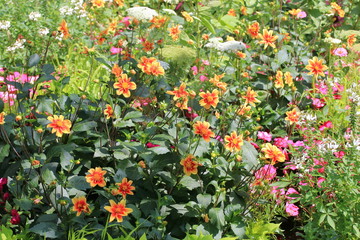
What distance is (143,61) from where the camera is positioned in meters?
2.37

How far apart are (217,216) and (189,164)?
0.93ft

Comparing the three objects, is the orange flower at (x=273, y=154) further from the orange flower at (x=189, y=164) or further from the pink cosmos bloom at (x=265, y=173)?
the pink cosmos bloom at (x=265, y=173)

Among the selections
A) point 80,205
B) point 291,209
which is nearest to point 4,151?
point 80,205

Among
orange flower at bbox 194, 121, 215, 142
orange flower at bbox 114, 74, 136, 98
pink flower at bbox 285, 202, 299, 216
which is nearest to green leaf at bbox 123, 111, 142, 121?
orange flower at bbox 114, 74, 136, 98

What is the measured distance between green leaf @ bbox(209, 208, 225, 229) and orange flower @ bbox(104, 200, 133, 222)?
14.7 inches

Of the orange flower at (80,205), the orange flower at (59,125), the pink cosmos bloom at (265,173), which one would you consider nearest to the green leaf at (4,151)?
the orange flower at (59,125)

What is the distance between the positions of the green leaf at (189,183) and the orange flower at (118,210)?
302 millimetres

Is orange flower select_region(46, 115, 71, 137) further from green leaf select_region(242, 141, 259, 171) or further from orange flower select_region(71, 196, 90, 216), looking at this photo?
green leaf select_region(242, 141, 259, 171)

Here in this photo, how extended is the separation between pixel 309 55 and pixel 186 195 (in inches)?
84.7

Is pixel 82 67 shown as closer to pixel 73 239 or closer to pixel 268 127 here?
pixel 268 127

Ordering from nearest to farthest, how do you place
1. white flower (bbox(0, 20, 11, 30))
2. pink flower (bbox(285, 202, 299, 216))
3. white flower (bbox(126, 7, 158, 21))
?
1. pink flower (bbox(285, 202, 299, 216))
2. white flower (bbox(126, 7, 158, 21))
3. white flower (bbox(0, 20, 11, 30))

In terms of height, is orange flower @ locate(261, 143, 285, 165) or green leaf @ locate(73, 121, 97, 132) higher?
green leaf @ locate(73, 121, 97, 132)

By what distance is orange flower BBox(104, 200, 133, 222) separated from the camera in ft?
6.88

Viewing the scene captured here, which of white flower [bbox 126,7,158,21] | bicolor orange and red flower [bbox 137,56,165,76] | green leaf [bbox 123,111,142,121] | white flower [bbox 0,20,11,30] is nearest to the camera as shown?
bicolor orange and red flower [bbox 137,56,165,76]
